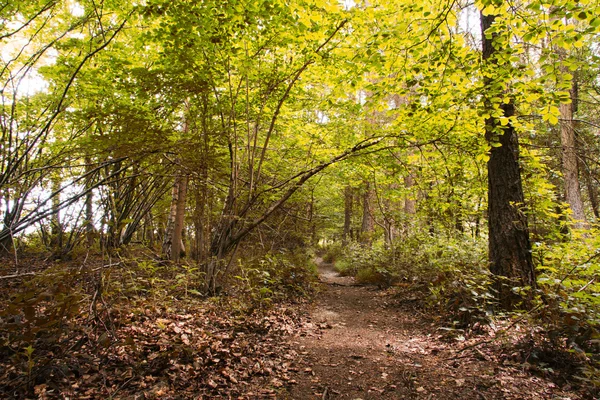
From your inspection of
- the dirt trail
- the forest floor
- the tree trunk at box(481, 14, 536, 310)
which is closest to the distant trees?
the tree trunk at box(481, 14, 536, 310)

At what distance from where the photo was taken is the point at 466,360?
3879 mm

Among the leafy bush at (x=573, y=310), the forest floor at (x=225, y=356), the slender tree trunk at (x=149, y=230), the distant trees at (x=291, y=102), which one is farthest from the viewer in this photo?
the slender tree trunk at (x=149, y=230)

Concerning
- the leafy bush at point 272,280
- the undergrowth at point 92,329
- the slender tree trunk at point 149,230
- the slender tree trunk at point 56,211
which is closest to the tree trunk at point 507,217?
the undergrowth at point 92,329

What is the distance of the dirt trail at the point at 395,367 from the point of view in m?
3.17

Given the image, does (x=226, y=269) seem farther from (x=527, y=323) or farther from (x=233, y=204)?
(x=527, y=323)

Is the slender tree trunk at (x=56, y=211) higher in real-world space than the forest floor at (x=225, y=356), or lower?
higher

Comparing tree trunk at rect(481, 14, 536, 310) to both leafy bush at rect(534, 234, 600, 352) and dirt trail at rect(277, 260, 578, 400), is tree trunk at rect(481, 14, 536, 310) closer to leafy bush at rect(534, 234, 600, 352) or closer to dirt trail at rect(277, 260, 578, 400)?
leafy bush at rect(534, 234, 600, 352)

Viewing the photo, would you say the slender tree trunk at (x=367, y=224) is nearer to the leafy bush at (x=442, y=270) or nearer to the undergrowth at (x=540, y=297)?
the leafy bush at (x=442, y=270)

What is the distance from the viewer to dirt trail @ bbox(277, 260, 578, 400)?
3.17 m

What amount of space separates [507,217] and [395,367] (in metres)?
3.10

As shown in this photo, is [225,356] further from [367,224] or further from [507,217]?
[367,224]

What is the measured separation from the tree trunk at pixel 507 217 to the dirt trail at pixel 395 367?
1441mm

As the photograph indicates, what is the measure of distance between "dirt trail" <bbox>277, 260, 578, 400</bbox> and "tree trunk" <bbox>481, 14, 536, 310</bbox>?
1.44 metres

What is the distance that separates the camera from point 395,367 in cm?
385
